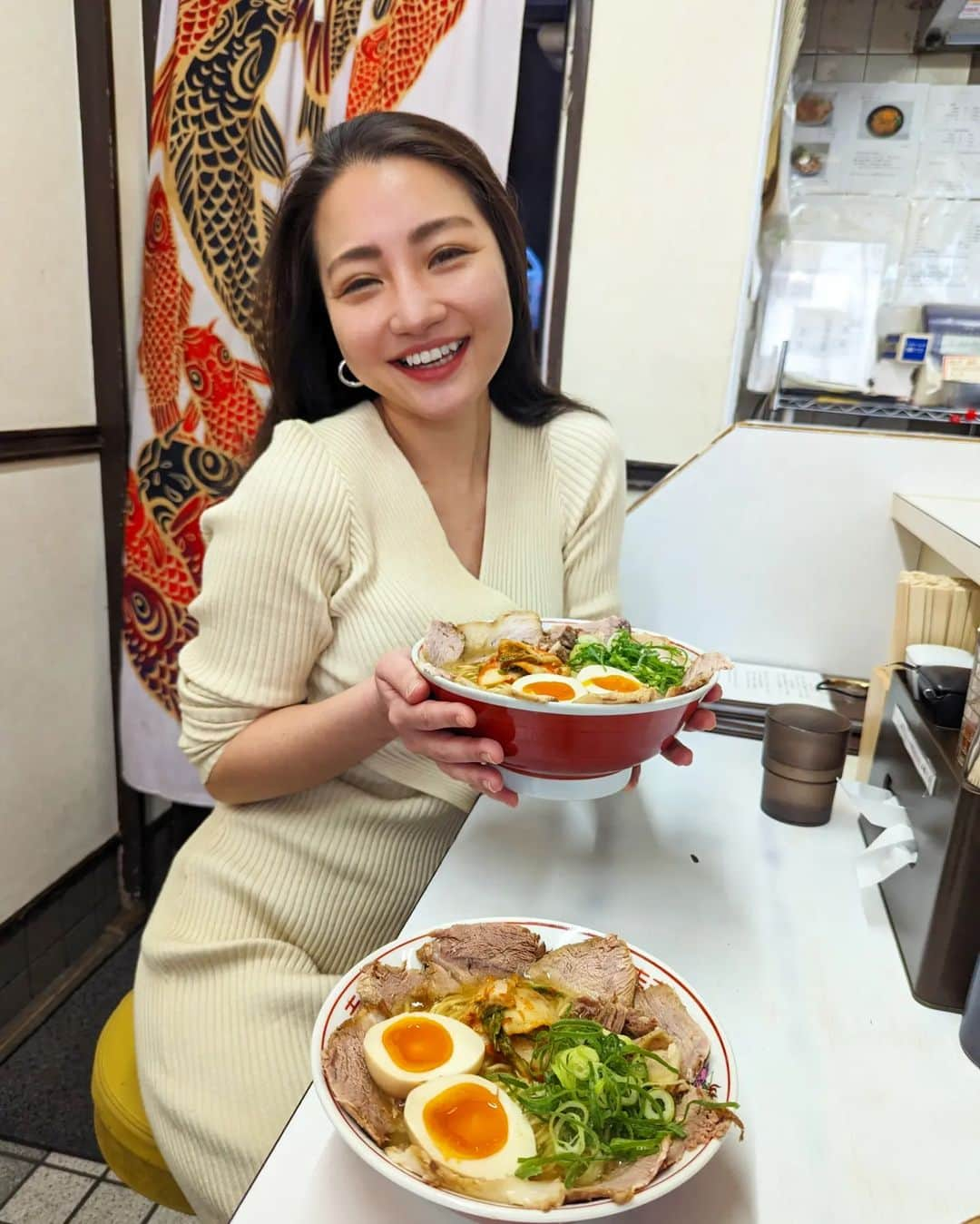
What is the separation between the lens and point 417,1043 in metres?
0.63

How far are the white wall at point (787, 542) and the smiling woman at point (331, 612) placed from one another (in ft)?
1.82

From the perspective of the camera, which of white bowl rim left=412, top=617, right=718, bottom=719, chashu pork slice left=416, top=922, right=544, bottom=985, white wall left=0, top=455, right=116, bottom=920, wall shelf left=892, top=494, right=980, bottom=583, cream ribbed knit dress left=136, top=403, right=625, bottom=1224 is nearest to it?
chashu pork slice left=416, top=922, right=544, bottom=985

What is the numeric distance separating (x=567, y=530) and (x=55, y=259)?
4.61 feet

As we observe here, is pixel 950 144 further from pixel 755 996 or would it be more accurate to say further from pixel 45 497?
pixel 45 497

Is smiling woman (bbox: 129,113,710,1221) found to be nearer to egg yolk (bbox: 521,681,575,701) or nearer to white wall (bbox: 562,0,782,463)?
egg yolk (bbox: 521,681,575,701)

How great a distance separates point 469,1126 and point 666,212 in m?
1.73

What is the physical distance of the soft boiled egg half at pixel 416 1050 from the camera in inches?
23.4

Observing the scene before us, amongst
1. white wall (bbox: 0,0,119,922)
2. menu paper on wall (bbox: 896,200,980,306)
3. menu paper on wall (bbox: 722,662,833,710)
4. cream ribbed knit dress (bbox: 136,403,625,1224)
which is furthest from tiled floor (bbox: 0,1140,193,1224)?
menu paper on wall (bbox: 896,200,980,306)

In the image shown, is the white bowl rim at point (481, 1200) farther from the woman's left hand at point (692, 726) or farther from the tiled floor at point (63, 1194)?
the tiled floor at point (63, 1194)

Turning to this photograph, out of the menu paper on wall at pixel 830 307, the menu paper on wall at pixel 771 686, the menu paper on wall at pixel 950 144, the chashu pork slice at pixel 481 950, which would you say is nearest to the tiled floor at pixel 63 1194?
the chashu pork slice at pixel 481 950

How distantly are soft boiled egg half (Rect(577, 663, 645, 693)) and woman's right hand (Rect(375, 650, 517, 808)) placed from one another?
132 mm

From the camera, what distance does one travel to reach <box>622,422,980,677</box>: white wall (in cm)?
166

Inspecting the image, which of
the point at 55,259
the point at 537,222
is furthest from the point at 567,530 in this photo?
the point at 55,259

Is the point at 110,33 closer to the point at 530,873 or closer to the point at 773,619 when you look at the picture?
the point at 773,619
